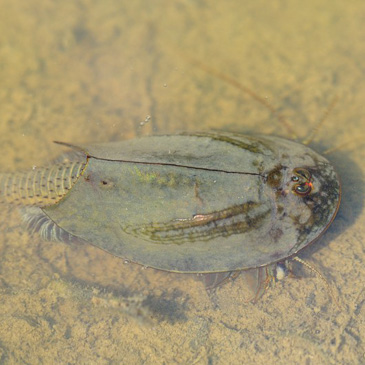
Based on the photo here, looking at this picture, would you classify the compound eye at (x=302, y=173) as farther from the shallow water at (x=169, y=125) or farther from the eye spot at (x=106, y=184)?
the eye spot at (x=106, y=184)

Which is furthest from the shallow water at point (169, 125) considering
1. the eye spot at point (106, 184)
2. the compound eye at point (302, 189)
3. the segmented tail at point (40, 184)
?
the eye spot at point (106, 184)

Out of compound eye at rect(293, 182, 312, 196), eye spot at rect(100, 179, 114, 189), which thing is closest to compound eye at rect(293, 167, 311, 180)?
compound eye at rect(293, 182, 312, 196)

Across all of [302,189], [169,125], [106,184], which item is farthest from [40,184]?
[302,189]

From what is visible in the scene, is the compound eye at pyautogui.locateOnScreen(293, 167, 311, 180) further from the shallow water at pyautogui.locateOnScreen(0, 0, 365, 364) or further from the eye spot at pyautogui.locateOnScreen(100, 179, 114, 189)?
the eye spot at pyautogui.locateOnScreen(100, 179, 114, 189)

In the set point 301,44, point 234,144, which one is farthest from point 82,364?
point 301,44

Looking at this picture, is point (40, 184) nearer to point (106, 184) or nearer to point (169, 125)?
point (106, 184)
